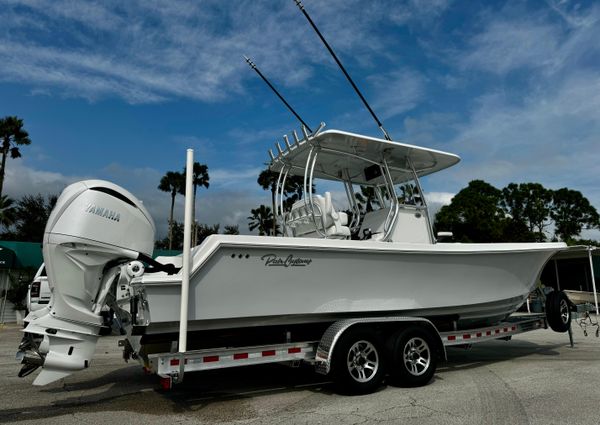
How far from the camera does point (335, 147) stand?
6297 millimetres

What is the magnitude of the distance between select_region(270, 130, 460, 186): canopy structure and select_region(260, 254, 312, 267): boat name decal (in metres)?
1.78

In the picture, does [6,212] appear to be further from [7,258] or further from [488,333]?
[488,333]

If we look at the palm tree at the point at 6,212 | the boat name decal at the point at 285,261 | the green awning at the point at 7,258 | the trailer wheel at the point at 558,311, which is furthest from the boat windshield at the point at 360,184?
the palm tree at the point at 6,212

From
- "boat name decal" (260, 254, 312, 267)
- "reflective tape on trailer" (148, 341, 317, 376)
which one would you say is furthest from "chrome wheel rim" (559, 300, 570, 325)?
"boat name decal" (260, 254, 312, 267)

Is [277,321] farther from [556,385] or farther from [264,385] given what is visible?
[556,385]

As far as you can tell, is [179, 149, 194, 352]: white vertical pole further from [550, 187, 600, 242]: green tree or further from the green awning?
[550, 187, 600, 242]: green tree

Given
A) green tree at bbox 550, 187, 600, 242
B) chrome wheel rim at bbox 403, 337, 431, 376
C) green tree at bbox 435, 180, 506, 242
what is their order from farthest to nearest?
green tree at bbox 550, 187, 600, 242 → green tree at bbox 435, 180, 506, 242 → chrome wheel rim at bbox 403, 337, 431, 376

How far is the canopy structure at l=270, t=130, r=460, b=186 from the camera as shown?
6.14 m

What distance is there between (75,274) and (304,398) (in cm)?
275

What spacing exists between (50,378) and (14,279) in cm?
1605

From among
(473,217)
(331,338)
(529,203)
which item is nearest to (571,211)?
(529,203)

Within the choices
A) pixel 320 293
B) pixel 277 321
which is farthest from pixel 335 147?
pixel 277 321

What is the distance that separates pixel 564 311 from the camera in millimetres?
7645

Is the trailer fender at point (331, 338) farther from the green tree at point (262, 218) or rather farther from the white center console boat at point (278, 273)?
the green tree at point (262, 218)
